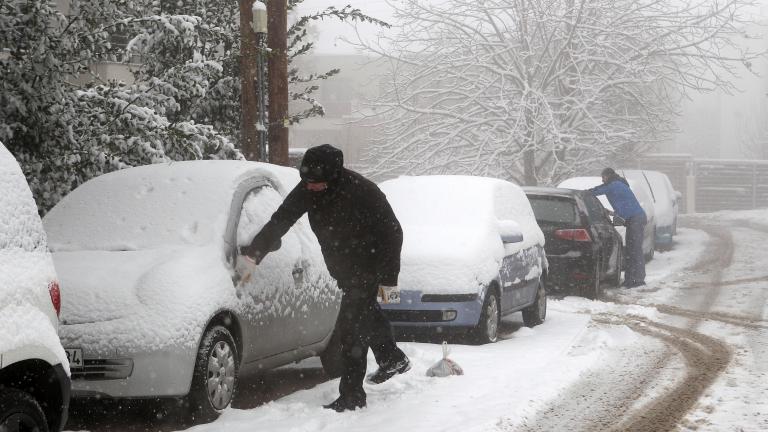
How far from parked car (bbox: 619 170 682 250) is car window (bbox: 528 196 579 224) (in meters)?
7.68

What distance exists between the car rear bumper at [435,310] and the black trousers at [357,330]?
2.64m

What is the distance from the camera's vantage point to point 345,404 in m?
6.71

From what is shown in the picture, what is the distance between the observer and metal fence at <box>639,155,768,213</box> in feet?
164

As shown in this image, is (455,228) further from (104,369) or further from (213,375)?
(104,369)

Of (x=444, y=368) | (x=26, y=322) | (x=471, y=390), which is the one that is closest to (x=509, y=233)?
(x=444, y=368)

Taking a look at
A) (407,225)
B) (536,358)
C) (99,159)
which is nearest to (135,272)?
(99,159)

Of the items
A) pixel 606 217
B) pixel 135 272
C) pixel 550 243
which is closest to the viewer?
pixel 135 272

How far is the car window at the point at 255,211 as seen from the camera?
7047 mm

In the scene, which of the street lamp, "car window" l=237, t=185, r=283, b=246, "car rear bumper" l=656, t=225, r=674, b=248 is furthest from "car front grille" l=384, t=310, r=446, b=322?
"car rear bumper" l=656, t=225, r=674, b=248

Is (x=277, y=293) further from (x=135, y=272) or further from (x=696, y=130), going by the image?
(x=696, y=130)

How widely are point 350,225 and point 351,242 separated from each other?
0.36ft

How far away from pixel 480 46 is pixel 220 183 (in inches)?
788

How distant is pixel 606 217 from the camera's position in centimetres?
1556

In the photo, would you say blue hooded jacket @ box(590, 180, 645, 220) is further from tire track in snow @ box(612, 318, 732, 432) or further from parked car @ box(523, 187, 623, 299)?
tire track in snow @ box(612, 318, 732, 432)
